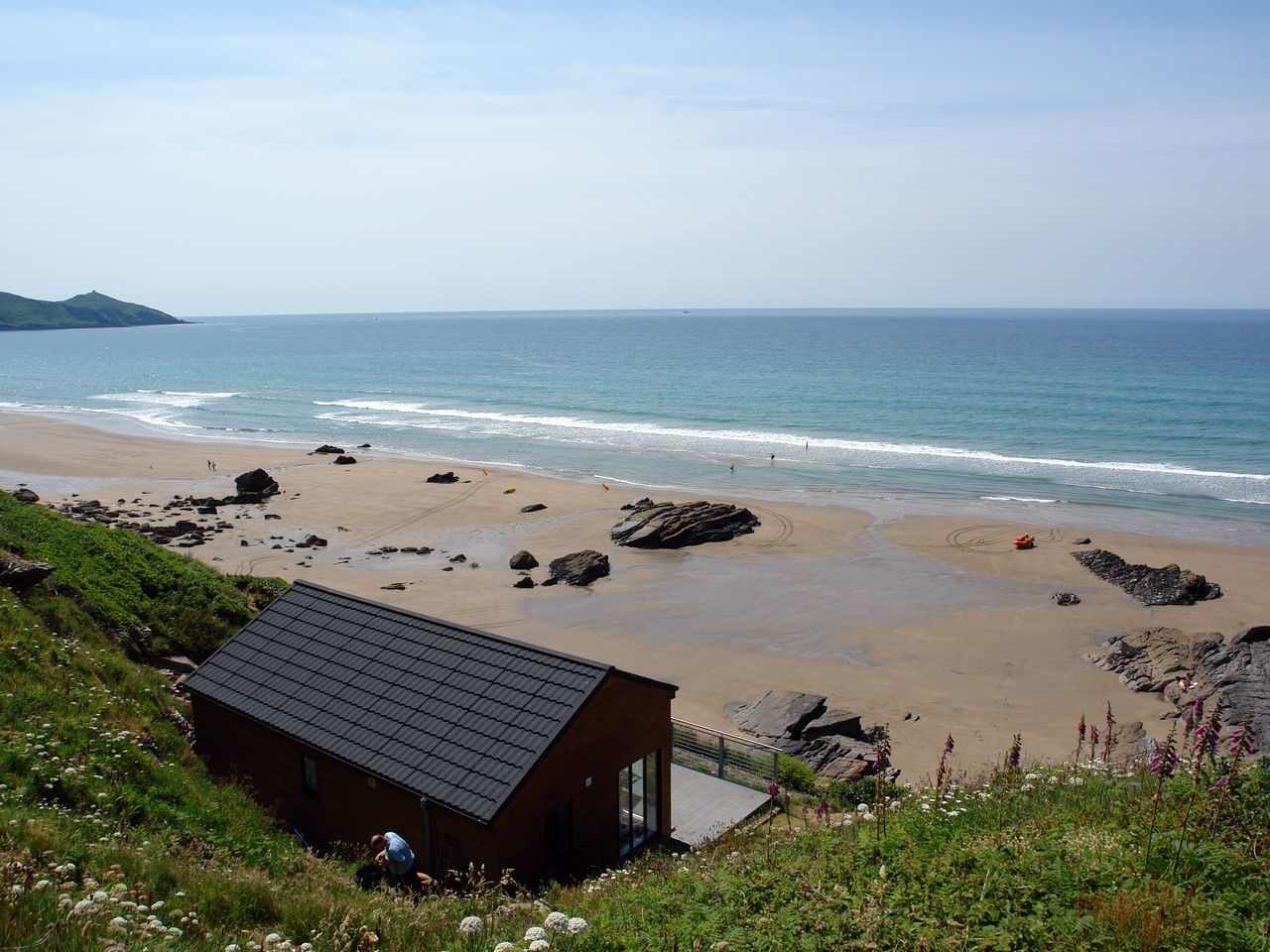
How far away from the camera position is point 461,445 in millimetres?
65875

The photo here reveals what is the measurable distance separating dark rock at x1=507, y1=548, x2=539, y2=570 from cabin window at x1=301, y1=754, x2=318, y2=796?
22.0 m

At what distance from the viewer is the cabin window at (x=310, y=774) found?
12727mm

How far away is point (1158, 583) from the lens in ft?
102

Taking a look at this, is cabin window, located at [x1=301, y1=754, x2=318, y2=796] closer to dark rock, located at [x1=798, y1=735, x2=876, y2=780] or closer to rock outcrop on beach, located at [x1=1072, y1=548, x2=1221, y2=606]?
dark rock, located at [x1=798, y1=735, x2=876, y2=780]

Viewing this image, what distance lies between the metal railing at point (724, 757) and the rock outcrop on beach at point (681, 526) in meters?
20.5

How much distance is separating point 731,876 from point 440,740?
4.48 metres

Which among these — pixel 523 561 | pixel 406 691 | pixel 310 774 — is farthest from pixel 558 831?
pixel 523 561

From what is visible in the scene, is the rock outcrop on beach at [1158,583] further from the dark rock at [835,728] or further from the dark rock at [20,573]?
the dark rock at [20,573]

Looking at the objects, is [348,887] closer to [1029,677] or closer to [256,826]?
[256,826]

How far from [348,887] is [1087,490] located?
46036 millimetres

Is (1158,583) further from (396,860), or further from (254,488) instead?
(254,488)

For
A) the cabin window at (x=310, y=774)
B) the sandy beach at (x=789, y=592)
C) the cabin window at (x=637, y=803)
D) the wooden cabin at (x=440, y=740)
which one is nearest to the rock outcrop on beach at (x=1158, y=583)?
the sandy beach at (x=789, y=592)

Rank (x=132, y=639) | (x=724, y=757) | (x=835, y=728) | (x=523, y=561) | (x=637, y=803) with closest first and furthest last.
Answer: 1. (x=637, y=803)
2. (x=724, y=757)
3. (x=132, y=639)
4. (x=835, y=728)
5. (x=523, y=561)

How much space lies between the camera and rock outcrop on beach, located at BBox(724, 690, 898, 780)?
1831 centimetres
